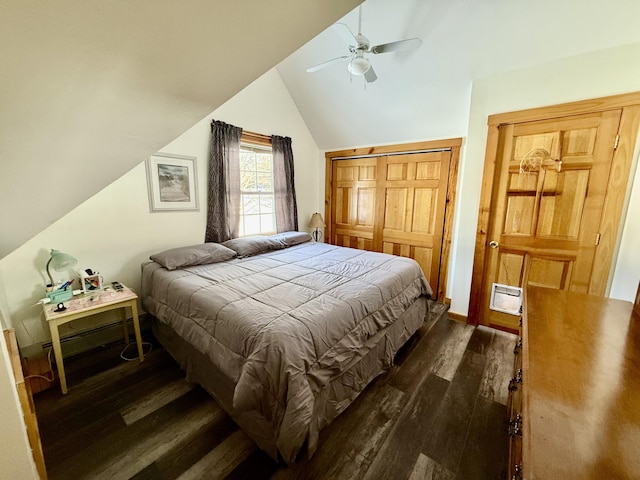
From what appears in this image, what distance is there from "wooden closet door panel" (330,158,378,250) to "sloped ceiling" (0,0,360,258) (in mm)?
3283

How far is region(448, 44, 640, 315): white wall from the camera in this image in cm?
199

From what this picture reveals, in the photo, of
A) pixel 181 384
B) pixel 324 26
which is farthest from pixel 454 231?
pixel 181 384

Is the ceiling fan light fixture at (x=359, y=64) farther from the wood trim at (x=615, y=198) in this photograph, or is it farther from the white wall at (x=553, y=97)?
the wood trim at (x=615, y=198)

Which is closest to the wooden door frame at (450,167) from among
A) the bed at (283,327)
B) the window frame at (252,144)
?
the bed at (283,327)

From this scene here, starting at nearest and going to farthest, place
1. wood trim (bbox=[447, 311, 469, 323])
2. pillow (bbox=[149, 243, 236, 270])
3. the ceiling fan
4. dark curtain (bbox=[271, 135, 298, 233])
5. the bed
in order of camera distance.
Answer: the bed < the ceiling fan < pillow (bbox=[149, 243, 236, 270]) < wood trim (bbox=[447, 311, 469, 323]) < dark curtain (bbox=[271, 135, 298, 233])

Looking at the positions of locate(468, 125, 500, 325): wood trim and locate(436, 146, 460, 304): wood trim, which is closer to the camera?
locate(468, 125, 500, 325): wood trim

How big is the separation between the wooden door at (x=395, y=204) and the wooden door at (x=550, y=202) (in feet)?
2.50

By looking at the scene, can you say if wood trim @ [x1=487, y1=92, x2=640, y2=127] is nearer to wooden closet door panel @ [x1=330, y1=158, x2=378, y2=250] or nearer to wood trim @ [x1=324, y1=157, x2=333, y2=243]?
wooden closet door panel @ [x1=330, y1=158, x2=378, y2=250]

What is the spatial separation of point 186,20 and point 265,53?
0.25 m

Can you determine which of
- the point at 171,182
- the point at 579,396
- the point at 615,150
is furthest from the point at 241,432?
the point at 615,150

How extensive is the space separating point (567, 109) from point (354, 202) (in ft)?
Result: 8.39

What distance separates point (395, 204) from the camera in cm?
374

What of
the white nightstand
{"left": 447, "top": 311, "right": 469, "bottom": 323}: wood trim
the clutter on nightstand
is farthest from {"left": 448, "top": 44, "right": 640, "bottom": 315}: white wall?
the clutter on nightstand

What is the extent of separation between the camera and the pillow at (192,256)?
7.75 ft
